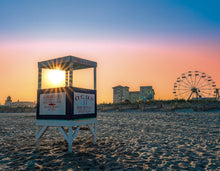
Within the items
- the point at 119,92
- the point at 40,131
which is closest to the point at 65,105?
the point at 40,131

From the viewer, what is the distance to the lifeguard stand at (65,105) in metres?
6.19

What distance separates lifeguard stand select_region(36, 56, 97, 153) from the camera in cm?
619

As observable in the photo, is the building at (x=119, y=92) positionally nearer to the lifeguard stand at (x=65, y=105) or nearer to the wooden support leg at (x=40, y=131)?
the lifeguard stand at (x=65, y=105)

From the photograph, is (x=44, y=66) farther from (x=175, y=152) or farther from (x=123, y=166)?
(x=175, y=152)

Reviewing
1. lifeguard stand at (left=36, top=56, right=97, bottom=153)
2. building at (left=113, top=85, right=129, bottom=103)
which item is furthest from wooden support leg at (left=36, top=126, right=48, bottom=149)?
Result: building at (left=113, top=85, right=129, bottom=103)

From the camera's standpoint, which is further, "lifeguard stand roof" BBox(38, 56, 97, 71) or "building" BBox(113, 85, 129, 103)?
"building" BBox(113, 85, 129, 103)

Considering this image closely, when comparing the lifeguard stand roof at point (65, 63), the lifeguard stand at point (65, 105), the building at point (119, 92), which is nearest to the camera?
the lifeguard stand at point (65, 105)

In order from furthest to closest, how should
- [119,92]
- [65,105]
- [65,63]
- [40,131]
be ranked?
[119,92] → [65,63] → [40,131] → [65,105]

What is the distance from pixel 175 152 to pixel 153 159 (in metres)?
1.13

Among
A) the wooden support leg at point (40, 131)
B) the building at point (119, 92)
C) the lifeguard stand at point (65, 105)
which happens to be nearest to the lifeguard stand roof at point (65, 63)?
the lifeguard stand at point (65, 105)

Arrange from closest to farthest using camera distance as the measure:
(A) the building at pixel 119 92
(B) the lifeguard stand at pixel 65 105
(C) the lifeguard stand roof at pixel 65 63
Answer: (B) the lifeguard stand at pixel 65 105
(C) the lifeguard stand roof at pixel 65 63
(A) the building at pixel 119 92

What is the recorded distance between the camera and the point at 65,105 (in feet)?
20.4

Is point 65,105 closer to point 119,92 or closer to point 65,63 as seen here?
point 65,63

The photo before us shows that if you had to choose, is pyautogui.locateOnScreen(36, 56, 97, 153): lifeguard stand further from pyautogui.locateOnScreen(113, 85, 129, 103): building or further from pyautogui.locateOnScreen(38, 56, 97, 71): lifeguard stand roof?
pyautogui.locateOnScreen(113, 85, 129, 103): building
